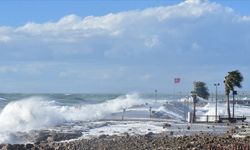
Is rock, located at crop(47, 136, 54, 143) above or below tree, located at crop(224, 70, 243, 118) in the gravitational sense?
below

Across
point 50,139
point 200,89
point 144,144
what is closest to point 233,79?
point 200,89

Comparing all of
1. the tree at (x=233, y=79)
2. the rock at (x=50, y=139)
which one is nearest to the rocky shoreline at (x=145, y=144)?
the rock at (x=50, y=139)

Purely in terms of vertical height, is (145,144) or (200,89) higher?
(200,89)

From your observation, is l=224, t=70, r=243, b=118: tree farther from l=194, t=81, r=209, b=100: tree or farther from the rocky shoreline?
the rocky shoreline

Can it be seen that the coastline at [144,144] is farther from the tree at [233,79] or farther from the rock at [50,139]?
the tree at [233,79]

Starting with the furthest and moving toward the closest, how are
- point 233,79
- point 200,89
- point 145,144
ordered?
point 200,89 < point 233,79 < point 145,144

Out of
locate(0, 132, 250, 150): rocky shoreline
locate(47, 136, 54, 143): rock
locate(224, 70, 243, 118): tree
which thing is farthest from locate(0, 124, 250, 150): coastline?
locate(224, 70, 243, 118): tree

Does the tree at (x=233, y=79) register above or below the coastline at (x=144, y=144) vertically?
above

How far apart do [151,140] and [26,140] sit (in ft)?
32.5

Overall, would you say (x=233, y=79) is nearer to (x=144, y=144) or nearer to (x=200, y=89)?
(x=200, y=89)

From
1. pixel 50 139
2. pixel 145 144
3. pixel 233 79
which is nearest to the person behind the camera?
pixel 145 144

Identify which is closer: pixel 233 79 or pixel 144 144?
pixel 144 144

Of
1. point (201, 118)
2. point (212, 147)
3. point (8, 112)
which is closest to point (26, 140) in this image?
point (212, 147)

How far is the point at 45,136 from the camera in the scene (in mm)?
41656
